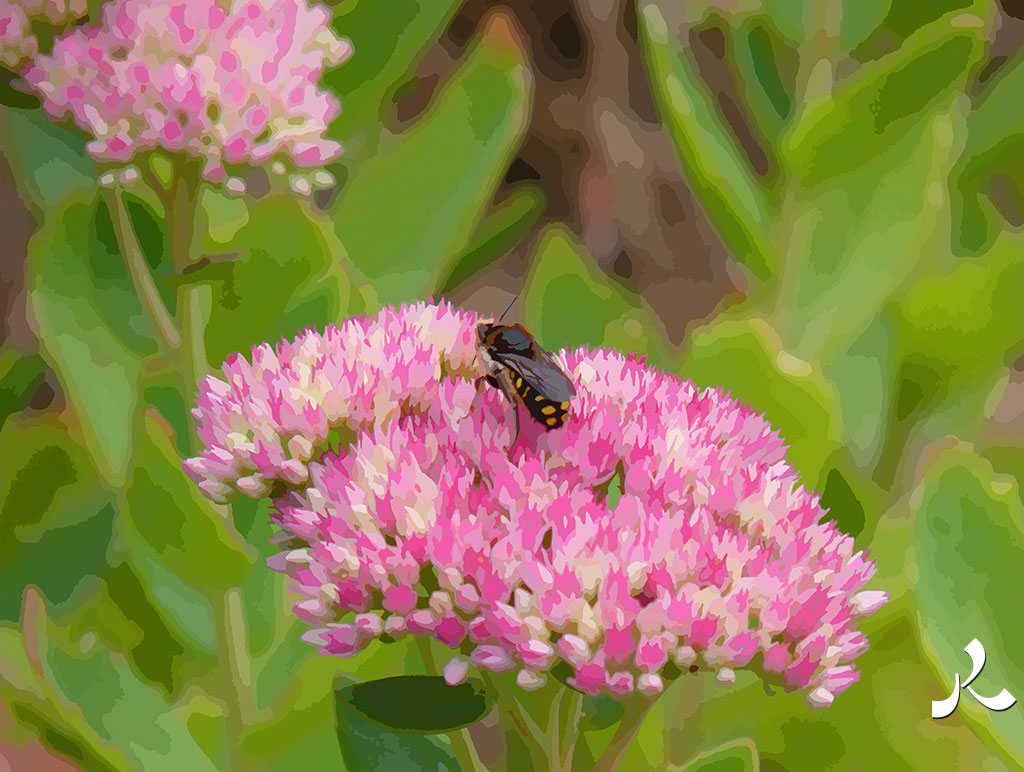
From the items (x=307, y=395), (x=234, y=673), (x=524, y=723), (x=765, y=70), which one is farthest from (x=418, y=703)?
(x=765, y=70)

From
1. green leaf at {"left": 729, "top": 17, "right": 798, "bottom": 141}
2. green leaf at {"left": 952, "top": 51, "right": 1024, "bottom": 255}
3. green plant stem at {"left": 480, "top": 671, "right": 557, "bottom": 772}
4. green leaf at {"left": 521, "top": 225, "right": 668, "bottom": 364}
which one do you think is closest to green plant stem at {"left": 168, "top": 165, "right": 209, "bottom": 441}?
green leaf at {"left": 521, "top": 225, "right": 668, "bottom": 364}

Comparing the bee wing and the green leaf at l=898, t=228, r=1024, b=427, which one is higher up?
the green leaf at l=898, t=228, r=1024, b=427

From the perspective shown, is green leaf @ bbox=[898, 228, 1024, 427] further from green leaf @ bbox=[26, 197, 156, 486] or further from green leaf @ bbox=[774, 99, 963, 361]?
green leaf @ bbox=[26, 197, 156, 486]

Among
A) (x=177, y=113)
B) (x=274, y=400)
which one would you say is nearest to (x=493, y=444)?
(x=274, y=400)

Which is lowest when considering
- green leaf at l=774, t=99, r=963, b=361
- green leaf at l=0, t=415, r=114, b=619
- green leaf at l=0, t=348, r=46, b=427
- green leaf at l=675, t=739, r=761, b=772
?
green leaf at l=675, t=739, r=761, b=772

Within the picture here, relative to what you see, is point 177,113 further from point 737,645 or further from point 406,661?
point 737,645

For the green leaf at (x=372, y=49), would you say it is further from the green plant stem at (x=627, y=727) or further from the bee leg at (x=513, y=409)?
the green plant stem at (x=627, y=727)
